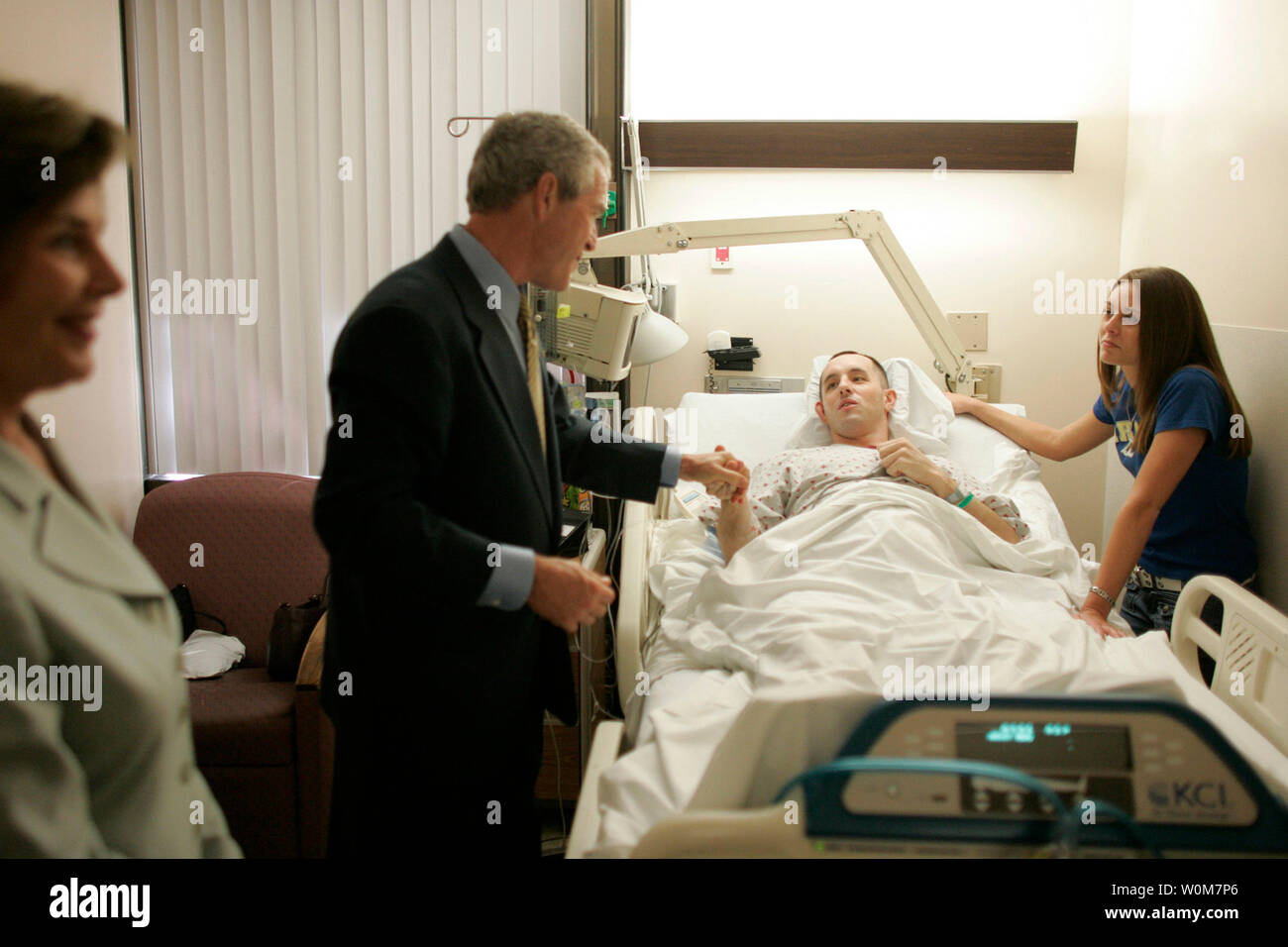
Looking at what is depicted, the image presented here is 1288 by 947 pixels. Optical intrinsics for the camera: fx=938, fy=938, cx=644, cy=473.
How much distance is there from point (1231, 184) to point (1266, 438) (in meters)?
0.69

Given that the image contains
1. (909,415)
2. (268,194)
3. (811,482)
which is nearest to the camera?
(268,194)

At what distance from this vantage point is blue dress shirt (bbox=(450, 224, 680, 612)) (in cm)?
113

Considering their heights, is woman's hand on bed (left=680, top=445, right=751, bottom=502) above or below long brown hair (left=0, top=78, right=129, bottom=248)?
below

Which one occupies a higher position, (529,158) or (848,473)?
(529,158)

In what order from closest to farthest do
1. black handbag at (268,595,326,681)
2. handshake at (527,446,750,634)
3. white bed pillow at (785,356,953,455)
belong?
handshake at (527,446,750,634)
black handbag at (268,595,326,681)
white bed pillow at (785,356,953,455)

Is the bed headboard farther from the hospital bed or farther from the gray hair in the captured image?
the gray hair

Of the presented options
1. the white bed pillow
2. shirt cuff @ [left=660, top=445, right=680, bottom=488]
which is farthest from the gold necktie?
the white bed pillow

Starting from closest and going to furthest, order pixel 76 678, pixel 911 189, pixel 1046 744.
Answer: pixel 76 678 < pixel 1046 744 < pixel 911 189

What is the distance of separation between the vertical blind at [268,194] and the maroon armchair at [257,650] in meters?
0.08

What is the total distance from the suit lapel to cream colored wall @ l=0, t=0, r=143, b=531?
0.38 m

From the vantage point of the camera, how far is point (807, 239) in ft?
7.93

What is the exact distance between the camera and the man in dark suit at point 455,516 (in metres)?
1.11

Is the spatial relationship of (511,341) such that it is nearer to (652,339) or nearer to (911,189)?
A: (652,339)

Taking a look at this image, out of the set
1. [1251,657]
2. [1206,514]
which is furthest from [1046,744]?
[1206,514]
